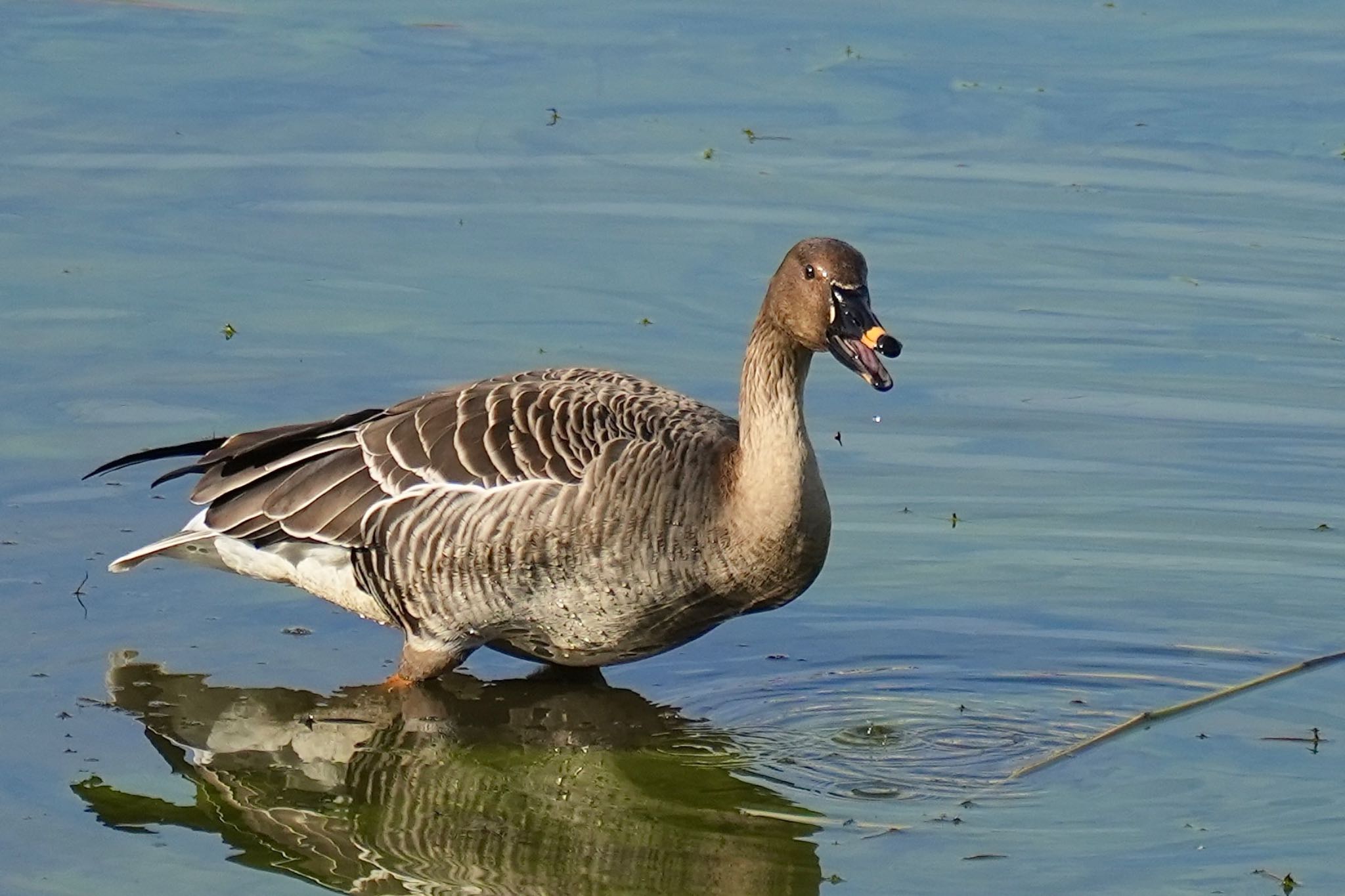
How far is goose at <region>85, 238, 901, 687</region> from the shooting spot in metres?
8.96

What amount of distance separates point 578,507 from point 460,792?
123 centimetres

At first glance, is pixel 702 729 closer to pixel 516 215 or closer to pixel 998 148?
pixel 516 215

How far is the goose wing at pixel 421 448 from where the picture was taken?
30.0 ft

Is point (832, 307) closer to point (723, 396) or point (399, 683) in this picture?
point (399, 683)

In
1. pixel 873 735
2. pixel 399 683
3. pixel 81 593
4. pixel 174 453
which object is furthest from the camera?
pixel 81 593

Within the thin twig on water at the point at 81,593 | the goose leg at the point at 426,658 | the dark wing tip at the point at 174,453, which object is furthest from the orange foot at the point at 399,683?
the thin twig on water at the point at 81,593

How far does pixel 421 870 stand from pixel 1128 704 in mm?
3139

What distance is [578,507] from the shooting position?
29.4 ft

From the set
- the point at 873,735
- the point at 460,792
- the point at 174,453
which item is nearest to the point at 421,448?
the point at 174,453

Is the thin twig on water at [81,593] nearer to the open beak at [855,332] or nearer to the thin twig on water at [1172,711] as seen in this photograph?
the open beak at [855,332]

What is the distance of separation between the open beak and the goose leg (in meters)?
1.98

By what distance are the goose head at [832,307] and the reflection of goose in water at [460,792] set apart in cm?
163

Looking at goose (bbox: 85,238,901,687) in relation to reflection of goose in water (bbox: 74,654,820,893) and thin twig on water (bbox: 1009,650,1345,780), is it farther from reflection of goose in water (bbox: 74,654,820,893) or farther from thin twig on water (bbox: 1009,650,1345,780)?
thin twig on water (bbox: 1009,650,1345,780)

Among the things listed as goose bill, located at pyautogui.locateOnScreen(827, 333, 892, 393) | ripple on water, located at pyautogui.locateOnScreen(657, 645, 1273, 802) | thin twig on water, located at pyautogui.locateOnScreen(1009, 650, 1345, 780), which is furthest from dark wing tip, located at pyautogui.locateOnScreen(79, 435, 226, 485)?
thin twig on water, located at pyautogui.locateOnScreen(1009, 650, 1345, 780)
